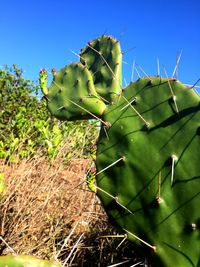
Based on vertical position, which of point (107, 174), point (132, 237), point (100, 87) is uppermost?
point (100, 87)

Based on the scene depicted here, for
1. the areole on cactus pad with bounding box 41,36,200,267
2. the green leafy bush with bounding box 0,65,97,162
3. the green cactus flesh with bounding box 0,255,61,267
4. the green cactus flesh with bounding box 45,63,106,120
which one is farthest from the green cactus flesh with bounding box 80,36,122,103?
the green leafy bush with bounding box 0,65,97,162

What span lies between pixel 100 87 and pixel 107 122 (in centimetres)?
69

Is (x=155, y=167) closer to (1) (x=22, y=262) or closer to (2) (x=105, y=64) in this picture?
(1) (x=22, y=262)

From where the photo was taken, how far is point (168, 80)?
5.18 ft

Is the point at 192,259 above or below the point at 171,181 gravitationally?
below

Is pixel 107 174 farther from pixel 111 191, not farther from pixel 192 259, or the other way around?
pixel 192 259

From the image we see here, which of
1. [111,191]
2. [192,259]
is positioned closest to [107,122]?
[111,191]

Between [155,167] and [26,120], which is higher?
[26,120]

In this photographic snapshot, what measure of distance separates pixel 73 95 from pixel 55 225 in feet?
2.45

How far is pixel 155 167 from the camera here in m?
1.55

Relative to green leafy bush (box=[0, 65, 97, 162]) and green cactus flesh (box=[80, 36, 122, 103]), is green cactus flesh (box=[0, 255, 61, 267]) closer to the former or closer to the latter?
green cactus flesh (box=[80, 36, 122, 103])

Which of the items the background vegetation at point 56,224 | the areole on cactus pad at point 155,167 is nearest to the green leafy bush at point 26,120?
the background vegetation at point 56,224

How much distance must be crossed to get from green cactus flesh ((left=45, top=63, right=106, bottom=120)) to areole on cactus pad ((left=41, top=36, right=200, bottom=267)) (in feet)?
1.07

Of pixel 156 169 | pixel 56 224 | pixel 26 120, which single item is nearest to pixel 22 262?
pixel 156 169
